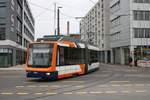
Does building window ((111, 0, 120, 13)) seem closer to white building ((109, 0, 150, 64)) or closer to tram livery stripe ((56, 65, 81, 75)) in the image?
white building ((109, 0, 150, 64))

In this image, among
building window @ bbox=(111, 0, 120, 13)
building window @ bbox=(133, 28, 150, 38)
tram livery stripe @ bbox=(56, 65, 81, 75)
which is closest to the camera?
tram livery stripe @ bbox=(56, 65, 81, 75)

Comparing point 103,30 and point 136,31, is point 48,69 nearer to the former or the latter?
point 136,31

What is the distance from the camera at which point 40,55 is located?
21.7 m

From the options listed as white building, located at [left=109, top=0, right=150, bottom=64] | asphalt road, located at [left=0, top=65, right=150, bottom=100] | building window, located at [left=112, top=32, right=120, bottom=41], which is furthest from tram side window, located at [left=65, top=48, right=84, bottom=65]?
building window, located at [left=112, top=32, right=120, bottom=41]

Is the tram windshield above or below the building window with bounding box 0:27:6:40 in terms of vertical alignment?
below

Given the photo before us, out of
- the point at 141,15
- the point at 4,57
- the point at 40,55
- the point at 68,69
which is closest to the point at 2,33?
the point at 4,57

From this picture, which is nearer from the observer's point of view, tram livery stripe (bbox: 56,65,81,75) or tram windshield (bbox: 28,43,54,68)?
tram windshield (bbox: 28,43,54,68)

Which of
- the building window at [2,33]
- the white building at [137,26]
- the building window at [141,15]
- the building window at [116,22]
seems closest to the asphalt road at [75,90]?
the building window at [2,33]

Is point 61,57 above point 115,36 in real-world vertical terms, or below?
below

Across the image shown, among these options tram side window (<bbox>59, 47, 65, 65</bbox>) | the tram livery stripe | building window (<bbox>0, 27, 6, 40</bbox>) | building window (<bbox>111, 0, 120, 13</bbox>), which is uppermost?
building window (<bbox>111, 0, 120, 13</bbox>)

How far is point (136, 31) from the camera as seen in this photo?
59.8 meters

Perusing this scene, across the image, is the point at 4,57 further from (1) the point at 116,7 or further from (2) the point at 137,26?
(1) the point at 116,7

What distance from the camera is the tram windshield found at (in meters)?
21.5

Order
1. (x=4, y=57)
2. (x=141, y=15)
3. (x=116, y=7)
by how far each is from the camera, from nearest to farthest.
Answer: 1. (x=4, y=57)
2. (x=141, y=15)
3. (x=116, y=7)
